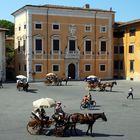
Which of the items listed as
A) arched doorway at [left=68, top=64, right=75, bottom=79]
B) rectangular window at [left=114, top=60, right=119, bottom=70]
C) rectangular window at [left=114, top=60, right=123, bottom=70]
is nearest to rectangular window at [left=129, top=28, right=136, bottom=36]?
rectangular window at [left=114, top=60, right=123, bottom=70]

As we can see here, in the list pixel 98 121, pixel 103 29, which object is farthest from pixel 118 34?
pixel 98 121

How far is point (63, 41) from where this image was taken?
56062 millimetres

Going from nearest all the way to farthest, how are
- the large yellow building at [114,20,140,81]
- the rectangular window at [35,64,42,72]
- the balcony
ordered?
the rectangular window at [35,64,42,72]
the large yellow building at [114,20,140,81]
the balcony

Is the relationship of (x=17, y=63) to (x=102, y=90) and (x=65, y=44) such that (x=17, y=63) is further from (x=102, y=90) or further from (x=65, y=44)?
(x=102, y=90)

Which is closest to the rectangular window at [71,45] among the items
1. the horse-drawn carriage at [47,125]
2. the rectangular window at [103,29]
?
the rectangular window at [103,29]

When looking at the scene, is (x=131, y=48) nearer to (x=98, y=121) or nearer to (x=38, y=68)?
(x=38, y=68)

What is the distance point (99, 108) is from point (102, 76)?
109 ft

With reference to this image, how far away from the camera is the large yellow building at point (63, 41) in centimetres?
5441

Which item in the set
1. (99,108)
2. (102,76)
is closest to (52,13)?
(102,76)

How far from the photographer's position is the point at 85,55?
57.6m

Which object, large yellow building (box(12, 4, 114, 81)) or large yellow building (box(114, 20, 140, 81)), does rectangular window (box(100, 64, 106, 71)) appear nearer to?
large yellow building (box(12, 4, 114, 81))

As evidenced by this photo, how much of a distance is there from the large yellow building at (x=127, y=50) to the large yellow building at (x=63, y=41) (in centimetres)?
179

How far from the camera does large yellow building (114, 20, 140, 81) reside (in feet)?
182

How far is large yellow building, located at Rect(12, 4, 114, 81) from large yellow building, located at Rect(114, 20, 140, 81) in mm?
1793
